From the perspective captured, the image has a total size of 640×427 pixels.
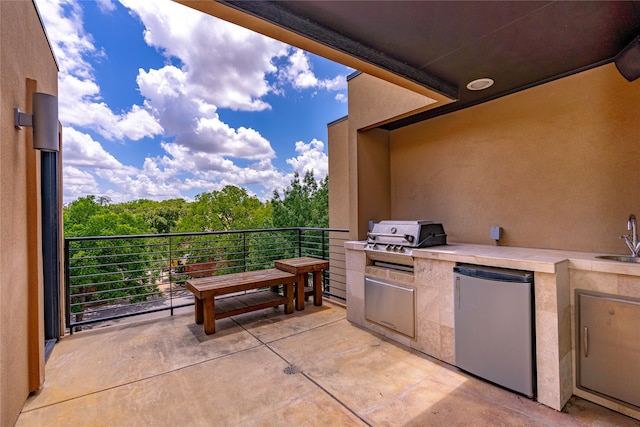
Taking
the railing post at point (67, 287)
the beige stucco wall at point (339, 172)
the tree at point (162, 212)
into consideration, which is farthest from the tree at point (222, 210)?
the railing post at point (67, 287)

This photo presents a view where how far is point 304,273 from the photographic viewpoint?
384 centimetres

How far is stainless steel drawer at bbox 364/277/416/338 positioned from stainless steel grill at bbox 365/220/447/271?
0.73 feet

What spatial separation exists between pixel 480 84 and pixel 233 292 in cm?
339

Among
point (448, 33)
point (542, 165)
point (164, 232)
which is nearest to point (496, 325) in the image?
point (542, 165)

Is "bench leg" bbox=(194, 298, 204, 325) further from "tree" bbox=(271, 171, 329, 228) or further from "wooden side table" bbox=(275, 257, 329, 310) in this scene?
"tree" bbox=(271, 171, 329, 228)

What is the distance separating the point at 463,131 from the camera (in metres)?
3.31

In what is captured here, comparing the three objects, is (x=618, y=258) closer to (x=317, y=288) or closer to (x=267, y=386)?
(x=267, y=386)

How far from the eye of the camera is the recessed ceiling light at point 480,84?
266cm

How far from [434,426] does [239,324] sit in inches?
93.2

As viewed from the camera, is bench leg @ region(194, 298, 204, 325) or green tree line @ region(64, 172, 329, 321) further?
green tree line @ region(64, 172, 329, 321)

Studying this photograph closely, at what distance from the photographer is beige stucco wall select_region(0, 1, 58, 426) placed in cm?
158

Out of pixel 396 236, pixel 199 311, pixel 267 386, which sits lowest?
pixel 267 386

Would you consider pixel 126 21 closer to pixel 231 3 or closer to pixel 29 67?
pixel 29 67

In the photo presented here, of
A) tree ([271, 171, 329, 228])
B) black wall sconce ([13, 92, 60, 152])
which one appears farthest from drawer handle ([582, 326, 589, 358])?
tree ([271, 171, 329, 228])
